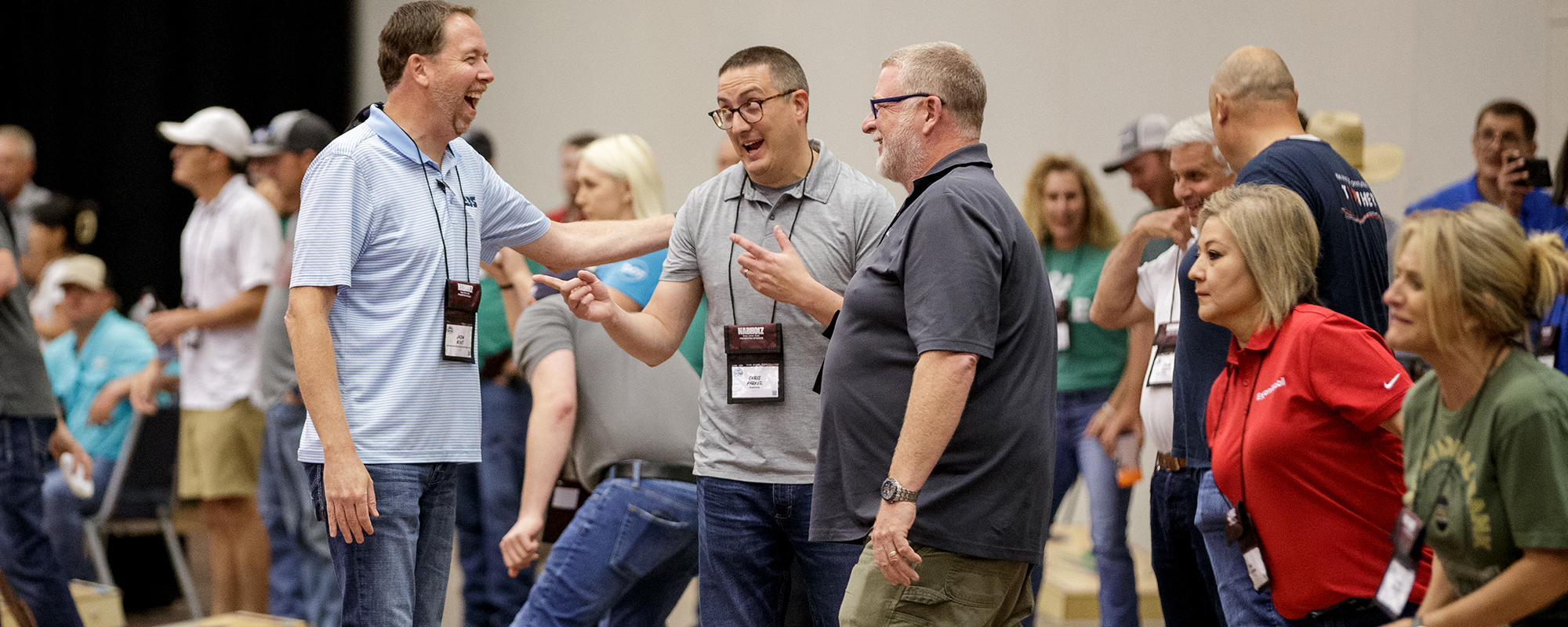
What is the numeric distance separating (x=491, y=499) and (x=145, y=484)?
2.05m

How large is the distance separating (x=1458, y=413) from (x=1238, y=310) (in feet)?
1.56

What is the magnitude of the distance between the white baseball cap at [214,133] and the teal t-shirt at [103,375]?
0.91m

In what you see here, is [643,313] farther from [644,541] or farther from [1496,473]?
[1496,473]

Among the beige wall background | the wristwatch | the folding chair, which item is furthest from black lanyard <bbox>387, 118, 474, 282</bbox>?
the beige wall background

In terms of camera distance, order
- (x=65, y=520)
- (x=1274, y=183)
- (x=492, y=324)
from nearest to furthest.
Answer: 1. (x=1274, y=183)
2. (x=492, y=324)
3. (x=65, y=520)

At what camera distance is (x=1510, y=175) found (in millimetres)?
4098

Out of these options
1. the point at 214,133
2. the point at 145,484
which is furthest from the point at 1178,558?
the point at 145,484

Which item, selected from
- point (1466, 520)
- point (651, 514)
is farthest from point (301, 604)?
point (1466, 520)

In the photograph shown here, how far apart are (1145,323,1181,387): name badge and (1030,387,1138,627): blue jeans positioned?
917mm

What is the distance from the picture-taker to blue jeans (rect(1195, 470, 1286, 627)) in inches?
84.5

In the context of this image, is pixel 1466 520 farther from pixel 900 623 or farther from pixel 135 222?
pixel 135 222

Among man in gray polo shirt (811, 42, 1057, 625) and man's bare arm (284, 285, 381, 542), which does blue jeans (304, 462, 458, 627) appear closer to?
man's bare arm (284, 285, 381, 542)

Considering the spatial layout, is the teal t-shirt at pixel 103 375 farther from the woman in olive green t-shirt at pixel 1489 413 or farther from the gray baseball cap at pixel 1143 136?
the woman in olive green t-shirt at pixel 1489 413

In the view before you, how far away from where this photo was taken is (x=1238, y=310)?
6.77ft
